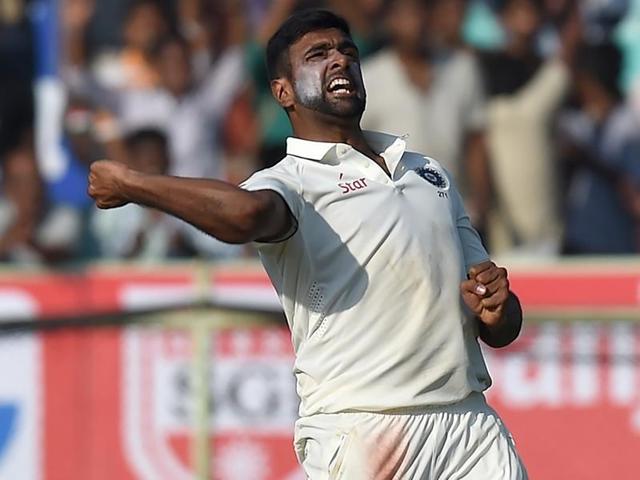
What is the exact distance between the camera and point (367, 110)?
28.2 feet

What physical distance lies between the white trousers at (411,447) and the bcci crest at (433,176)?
64 centimetres

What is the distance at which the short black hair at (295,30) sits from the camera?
171 inches

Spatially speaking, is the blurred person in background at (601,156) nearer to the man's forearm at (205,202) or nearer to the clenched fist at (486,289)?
the clenched fist at (486,289)

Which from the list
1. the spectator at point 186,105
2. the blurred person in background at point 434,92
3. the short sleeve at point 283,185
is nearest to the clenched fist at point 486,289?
the short sleeve at point 283,185

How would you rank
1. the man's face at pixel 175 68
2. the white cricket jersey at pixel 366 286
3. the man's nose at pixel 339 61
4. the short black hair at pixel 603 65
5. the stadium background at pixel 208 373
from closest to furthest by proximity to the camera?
the white cricket jersey at pixel 366 286 < the man's nose at pixel 339 61 < the stadium background at pixel 208 373 < the short black hair at pixel 603 65 < the man's face at pixel 175 68

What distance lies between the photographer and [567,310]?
6.83 metres

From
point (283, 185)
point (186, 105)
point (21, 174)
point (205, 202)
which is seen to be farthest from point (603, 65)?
point (205, 202)

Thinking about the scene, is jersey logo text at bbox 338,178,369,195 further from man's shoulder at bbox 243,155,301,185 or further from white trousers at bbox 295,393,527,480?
white trousers at bbox 295,393,527,480

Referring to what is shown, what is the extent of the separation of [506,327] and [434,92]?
4.40 metres

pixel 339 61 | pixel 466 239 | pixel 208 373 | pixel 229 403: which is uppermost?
pixel 339 61

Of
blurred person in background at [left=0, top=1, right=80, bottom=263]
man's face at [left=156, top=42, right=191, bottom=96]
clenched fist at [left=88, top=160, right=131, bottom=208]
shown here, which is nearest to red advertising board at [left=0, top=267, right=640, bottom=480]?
blurred person in background at [left=0, top=1, right=80, bottom=263]

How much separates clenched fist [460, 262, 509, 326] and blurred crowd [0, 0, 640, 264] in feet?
14.2

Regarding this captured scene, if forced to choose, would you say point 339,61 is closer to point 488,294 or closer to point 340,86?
point 340,86

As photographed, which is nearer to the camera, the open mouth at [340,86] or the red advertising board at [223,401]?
the open mouth at [340,86]
